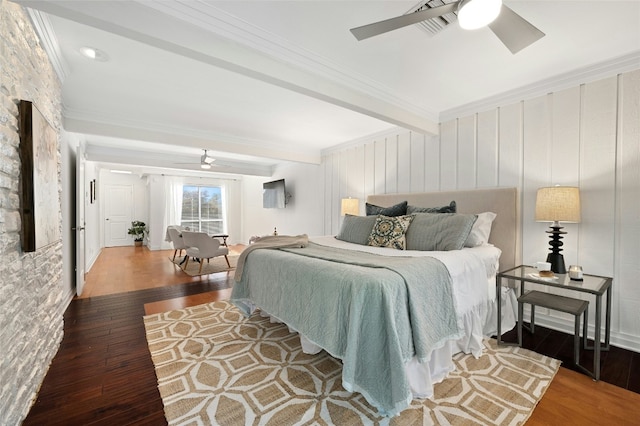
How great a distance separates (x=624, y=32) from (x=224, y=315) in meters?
4.15

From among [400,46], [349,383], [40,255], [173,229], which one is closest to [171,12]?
[400,46]

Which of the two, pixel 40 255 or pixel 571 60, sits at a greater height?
pixel 571 60

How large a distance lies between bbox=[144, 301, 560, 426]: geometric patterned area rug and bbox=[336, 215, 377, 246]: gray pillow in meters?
1.28

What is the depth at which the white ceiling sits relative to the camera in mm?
1697

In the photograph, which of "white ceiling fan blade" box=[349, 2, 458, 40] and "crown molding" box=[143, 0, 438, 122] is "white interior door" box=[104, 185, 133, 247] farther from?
"white ceiling fan blade" box=[349, 2, 458, 40]

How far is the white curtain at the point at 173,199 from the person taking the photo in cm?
802

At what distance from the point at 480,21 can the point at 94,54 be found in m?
2.75

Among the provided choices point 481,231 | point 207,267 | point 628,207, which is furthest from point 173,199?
point 628,207

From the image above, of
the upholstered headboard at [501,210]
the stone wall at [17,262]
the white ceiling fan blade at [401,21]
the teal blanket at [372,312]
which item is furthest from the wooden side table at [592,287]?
the stone wall at [17,262]

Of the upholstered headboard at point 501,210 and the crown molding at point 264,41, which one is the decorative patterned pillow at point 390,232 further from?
the crown molding at point 264,41

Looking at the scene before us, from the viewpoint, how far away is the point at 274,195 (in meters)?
7.14

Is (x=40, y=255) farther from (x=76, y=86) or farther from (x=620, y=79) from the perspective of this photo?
(x=620, y=79)

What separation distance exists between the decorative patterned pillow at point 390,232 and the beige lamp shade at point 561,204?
3.68 ft

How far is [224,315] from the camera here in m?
2.99
